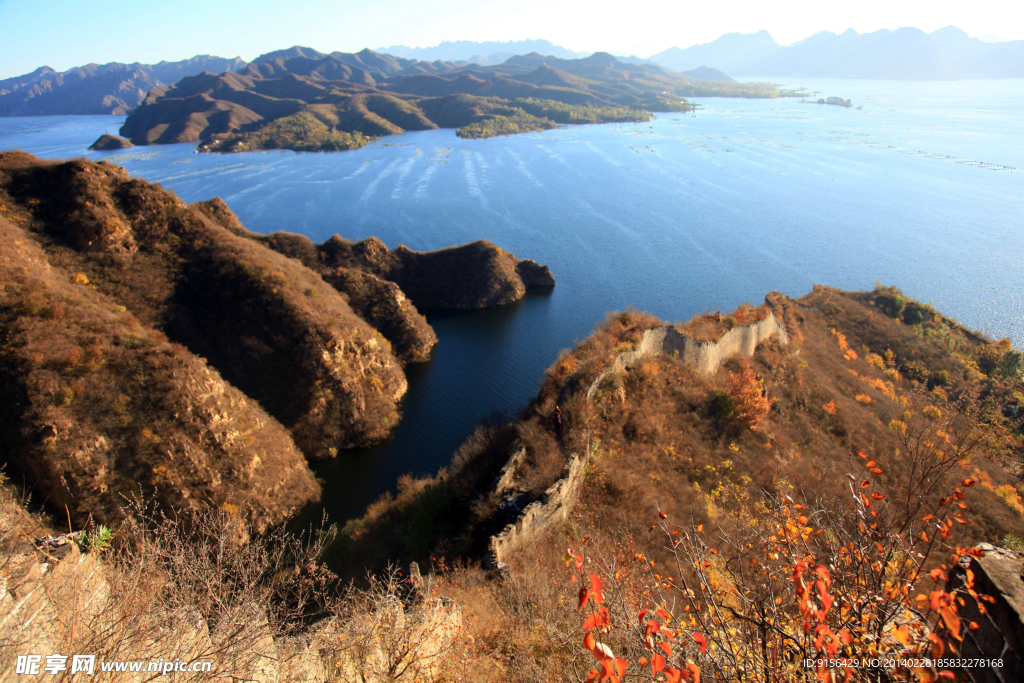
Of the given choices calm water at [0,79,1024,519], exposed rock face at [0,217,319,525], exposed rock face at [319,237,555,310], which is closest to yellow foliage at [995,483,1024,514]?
calm water at [0,79,1024,519]

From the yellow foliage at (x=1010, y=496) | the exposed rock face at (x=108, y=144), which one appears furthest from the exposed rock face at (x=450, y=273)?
the exposed rock face at (x=108, y=144)

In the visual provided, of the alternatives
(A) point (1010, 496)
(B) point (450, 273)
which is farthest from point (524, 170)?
(A) point (1010, 496)

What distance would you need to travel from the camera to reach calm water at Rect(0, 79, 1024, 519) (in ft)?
154

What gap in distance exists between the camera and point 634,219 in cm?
8588

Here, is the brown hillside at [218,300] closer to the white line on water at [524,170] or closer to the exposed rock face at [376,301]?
the exposed rock face at [376,301]

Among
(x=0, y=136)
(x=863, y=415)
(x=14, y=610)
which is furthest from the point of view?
(x=0, y=136)

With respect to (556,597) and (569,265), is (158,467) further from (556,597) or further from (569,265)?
(569,265)

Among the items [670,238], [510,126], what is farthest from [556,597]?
[510,126]

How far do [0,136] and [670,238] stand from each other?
26215cm

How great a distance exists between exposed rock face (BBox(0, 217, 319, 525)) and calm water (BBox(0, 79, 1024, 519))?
5780 mm

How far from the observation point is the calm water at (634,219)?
47062 millimetres

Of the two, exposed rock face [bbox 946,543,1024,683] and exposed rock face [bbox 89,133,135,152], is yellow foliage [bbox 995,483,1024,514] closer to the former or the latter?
exposed rock face [bbox 946,543,1024,683]

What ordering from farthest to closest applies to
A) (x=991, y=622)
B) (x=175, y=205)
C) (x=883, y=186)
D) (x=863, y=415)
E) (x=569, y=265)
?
(x=883, y=186), (x=569, y=265), (x=175, y=205), (x=863, y=415), (x=991, y=622)

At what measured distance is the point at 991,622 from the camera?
5660 mm
